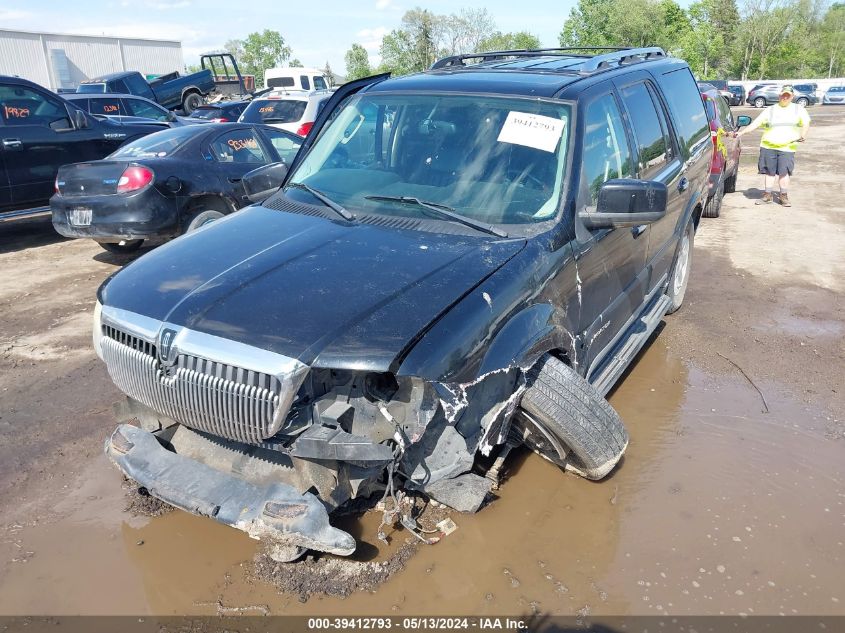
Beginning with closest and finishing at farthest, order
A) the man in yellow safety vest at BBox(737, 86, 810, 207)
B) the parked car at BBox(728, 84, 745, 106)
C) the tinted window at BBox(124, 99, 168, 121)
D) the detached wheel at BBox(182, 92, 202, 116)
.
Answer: the man in yellow safety vest at BBox(737, 86, 810, 207) < the tinted window at BBox(124, 99, 168, 121) < the detached wheel at BBox(182, 92, 202, 116) < the parked car at BBox(728, 84, 745, 106)

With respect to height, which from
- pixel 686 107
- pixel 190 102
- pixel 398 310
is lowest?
pixel 398 310

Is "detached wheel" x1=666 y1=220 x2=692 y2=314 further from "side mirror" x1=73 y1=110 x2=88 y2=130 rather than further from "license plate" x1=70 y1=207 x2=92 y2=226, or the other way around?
"side mirror" x1=73 y1=110 x2=88 y2=130

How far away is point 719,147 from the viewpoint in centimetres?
924

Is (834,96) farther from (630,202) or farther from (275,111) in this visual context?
(630,202)

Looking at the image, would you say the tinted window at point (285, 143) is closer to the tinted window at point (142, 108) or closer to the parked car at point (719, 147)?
the parked car at point (719, 147)

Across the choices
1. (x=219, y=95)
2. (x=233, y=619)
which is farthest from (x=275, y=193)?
(x=219, y=95)

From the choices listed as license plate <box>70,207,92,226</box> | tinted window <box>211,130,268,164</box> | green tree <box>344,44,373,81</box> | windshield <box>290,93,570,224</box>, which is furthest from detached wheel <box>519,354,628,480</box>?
green tree <box>344,44,373,81</box>

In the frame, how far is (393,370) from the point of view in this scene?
2.38 m

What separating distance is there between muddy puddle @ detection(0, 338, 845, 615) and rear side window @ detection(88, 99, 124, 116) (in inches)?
476

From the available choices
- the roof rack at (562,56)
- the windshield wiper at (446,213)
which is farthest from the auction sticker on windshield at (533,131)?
the roof rack at (562,56)

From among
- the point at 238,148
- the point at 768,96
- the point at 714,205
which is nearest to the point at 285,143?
the point at 238,148

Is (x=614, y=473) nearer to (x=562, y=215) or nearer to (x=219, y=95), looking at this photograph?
(x=562, y=215)

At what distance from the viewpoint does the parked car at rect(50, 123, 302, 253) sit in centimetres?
690

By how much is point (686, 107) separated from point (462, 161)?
114 inches
